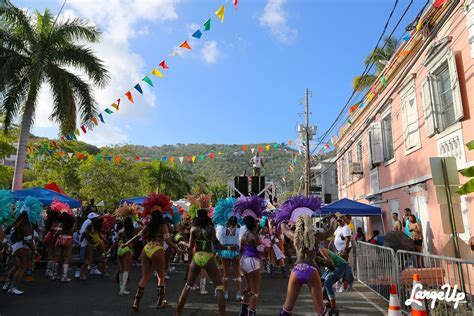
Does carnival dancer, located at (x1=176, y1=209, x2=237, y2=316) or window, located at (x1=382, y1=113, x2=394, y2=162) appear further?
window, located at (x1=382, y1=113, x2=394, y2=162)

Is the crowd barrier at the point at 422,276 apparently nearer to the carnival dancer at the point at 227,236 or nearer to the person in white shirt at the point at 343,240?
the person in white shirt at the point at 343,240

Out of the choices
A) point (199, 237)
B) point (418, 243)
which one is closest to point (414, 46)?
point (418, 243)

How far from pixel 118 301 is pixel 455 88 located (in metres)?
9.22

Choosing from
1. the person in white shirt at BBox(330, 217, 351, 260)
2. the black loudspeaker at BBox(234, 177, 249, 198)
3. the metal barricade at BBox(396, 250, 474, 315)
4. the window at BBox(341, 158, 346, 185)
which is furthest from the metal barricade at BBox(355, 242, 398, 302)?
the window at BBox(341, 158, 346, 185)

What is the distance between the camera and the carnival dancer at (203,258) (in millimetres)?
5496

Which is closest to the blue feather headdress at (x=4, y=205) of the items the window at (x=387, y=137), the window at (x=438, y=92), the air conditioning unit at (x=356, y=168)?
the window at (x=438, y=92)

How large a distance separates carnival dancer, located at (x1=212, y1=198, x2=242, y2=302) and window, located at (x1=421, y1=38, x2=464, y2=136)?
6379mm

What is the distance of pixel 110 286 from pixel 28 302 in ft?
7.01

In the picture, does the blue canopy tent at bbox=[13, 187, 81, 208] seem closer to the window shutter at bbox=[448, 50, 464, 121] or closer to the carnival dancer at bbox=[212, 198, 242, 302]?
the carnival dancer at bbox=[212, 198, 242, 302]

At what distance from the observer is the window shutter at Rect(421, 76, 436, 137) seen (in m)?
9.97

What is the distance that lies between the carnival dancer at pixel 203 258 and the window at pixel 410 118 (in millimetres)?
8216

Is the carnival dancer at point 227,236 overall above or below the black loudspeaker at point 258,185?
below

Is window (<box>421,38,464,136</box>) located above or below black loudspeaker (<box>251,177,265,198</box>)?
above

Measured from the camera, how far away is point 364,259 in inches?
360
